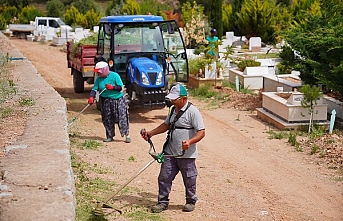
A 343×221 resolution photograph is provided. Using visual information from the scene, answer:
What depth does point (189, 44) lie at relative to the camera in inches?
965

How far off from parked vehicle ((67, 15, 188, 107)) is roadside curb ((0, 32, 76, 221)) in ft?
9.08

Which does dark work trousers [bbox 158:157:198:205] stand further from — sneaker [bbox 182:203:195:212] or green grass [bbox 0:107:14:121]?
green grass [bbox 0:107:14:121]

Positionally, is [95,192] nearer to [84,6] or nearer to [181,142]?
[181,142]

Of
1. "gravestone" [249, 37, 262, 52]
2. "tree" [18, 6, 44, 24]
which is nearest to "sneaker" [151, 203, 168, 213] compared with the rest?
"gravestone" [249, 37, 262, 52]

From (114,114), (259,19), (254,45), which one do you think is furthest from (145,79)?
(259,19)

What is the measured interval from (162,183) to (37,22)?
35.6m

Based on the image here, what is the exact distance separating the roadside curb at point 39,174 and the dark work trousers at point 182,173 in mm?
1040

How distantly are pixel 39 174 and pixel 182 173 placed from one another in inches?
62.4

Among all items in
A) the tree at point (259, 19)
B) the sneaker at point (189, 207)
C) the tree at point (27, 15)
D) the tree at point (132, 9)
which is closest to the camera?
the sneaker at point (189, 207)

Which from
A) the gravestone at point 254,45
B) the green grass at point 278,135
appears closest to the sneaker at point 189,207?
the green grass at point 278,135

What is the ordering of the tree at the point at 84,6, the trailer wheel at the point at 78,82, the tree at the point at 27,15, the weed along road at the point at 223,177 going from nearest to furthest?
the weed along road at the point at 223,177
the trailer wheel at the point at 78,82
the tree at the point at 27,15
the tree at the point at 84,6

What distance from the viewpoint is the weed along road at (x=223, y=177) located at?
22.4ft

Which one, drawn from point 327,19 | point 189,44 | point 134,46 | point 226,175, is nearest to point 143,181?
point 226,175

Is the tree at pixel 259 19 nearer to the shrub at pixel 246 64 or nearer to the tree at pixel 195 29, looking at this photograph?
the tree at pixel 195 29
